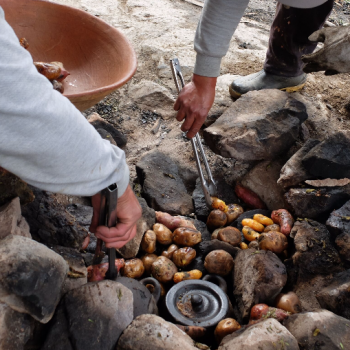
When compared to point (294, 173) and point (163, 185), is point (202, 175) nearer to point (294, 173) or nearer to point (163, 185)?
point (163, 185)

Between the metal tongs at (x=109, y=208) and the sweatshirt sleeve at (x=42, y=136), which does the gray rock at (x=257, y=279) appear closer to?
the metal tongs at (x=109, y=208)

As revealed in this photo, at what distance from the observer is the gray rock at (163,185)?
2.96 metres

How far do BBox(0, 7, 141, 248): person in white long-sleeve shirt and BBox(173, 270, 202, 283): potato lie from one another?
45.4 inches

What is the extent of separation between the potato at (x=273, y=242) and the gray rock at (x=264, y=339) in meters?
0.82

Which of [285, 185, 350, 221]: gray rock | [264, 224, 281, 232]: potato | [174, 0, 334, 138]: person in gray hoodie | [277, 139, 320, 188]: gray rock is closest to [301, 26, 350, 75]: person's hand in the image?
[174, 0, 334, 138]: person in gray hoodie

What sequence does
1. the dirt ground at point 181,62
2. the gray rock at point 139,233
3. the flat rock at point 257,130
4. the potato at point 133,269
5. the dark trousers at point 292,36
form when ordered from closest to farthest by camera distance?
1. the potato at point 133,269
2. the gray rock at point 139,233
3. the flat rock at point 257,130
4. the dark trousers at point 292,36
5. the dirt ground at point 181,62

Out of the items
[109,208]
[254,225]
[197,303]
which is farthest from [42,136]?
[254,225]

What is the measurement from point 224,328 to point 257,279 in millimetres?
395

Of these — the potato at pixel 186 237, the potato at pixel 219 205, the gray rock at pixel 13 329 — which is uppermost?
the gray rock at pixel 13 329

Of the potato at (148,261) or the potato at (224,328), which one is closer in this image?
the potato at (224,328)

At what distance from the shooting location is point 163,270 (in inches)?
93.7

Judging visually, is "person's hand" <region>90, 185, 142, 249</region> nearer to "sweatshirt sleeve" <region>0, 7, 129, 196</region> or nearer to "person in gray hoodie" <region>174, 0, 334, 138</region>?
"sweatshirt sleeve" <region>0, 7, 129, 196</region>

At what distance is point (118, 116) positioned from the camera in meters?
3.83

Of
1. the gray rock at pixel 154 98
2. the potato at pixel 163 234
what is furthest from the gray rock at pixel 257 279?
the gray rock at pixel 154 98
